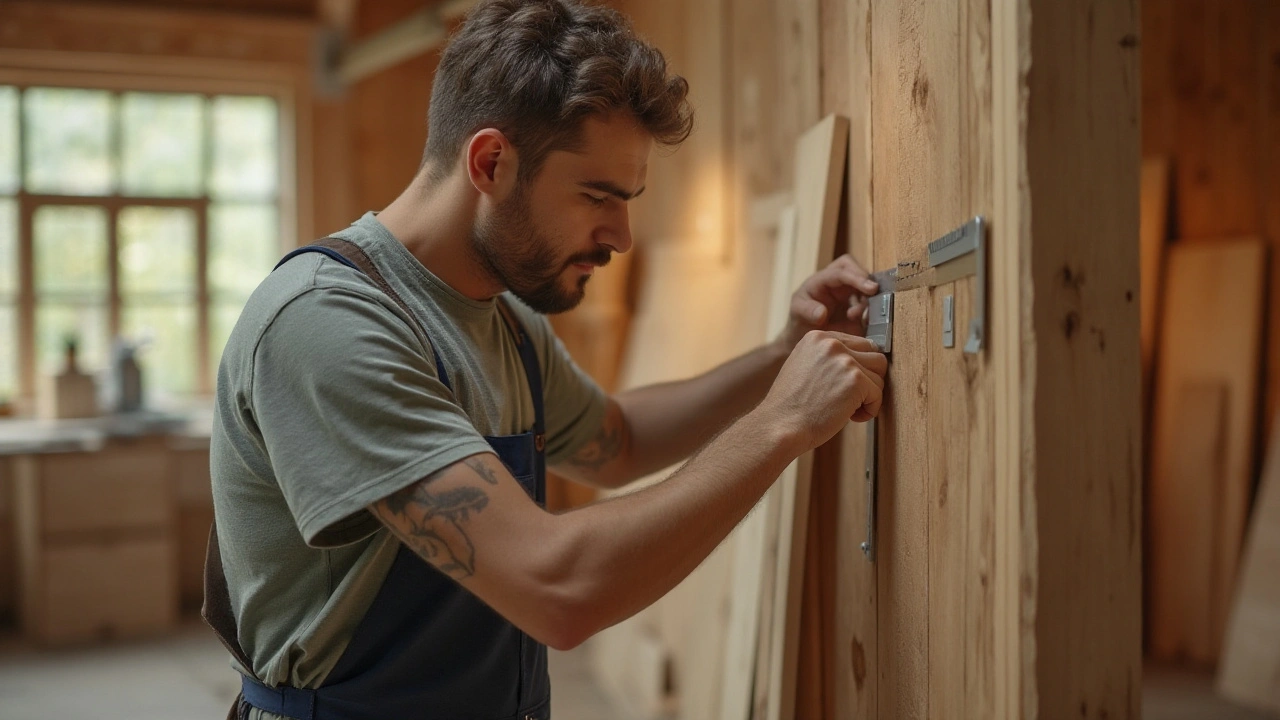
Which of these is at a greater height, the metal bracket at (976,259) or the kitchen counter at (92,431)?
the metal bracket at (976,259)

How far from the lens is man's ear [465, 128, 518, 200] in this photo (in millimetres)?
1550

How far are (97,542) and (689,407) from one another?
4021mm

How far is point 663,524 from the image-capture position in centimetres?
131

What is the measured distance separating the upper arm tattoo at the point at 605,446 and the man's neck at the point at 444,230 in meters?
0.51

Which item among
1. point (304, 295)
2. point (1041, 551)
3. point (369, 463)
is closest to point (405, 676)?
point (369, 463)

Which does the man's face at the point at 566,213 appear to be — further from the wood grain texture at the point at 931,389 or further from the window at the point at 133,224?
the window at the point at 133,224

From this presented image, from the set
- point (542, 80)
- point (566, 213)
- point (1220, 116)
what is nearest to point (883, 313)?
point (566, 213)

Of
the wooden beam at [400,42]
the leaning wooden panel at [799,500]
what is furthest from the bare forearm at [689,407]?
the wooden beam at [400,42]

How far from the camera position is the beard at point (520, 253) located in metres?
1.58

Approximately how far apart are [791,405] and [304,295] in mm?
636

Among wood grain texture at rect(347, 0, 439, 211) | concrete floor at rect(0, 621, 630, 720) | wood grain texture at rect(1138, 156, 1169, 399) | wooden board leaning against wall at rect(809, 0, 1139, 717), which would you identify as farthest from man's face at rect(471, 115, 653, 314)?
wood grain texture at rect(347, 0, 439, 211)

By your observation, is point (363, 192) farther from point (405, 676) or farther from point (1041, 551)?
point (1041, 551)

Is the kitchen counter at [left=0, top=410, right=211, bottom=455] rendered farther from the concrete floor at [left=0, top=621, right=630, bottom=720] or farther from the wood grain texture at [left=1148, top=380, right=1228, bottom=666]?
the wood grain texture at [left=1148, top=380, right=1228, bottom=666]

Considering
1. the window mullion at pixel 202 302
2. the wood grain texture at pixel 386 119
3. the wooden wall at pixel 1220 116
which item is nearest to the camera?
the wooden wall at pixel 1220 116
